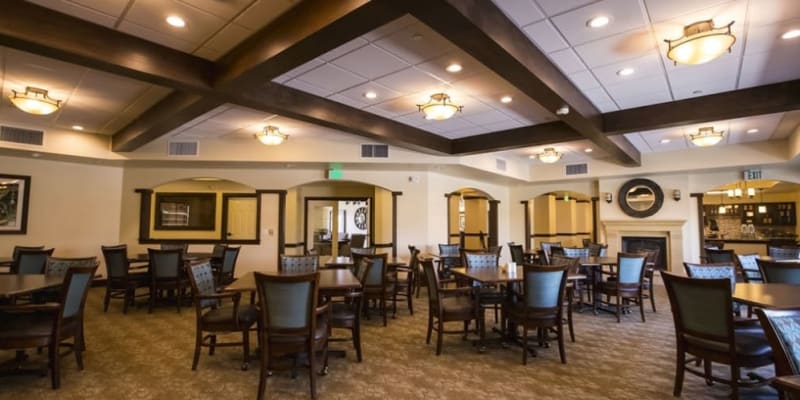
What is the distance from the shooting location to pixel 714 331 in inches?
108

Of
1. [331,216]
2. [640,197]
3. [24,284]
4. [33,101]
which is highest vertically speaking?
[33,101]

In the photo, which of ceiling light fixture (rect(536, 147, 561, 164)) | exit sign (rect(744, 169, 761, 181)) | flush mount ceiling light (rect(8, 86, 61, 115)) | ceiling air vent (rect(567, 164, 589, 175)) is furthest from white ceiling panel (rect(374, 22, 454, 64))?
exit sign (rect(744, 169, 761, 181))

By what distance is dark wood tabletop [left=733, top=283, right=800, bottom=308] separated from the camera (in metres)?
2.76

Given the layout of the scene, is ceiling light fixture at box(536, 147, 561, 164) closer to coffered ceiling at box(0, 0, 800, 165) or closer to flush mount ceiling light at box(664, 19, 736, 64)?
coffered ceiling at box(0, 0, 800, 165)

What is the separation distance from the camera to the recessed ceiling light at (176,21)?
10.0 ft

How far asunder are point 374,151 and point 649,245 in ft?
22.5

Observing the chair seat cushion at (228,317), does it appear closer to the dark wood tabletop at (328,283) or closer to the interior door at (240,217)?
the dark wood tabletop at (328,283)

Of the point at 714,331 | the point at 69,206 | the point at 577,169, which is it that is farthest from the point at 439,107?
the point at 69,206

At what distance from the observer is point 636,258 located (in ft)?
17.7

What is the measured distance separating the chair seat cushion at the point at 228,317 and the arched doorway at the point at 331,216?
468cm

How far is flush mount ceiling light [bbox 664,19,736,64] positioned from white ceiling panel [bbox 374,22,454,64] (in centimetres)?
180

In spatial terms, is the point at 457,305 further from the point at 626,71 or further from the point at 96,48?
the point at 96,48

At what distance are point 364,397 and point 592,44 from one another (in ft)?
11.6

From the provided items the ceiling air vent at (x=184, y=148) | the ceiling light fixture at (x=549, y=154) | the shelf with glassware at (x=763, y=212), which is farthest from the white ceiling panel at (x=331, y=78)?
the shelf with glassware at (x=763, y=212)
